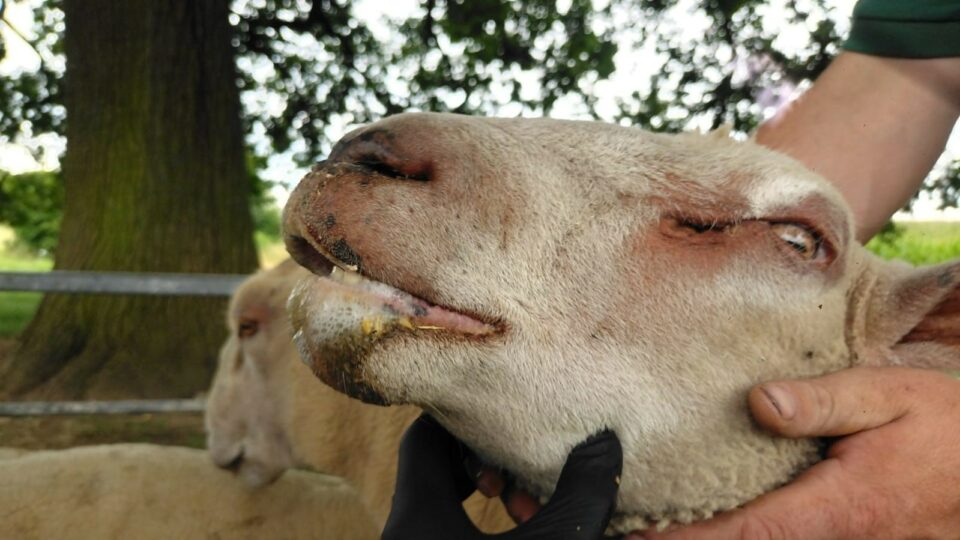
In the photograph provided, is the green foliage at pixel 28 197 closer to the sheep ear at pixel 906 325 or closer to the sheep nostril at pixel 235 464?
the sheep nostril at pixel 235 464

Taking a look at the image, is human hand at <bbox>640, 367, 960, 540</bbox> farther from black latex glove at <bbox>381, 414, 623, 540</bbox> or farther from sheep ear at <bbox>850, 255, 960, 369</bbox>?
black latex glove at <bbox>381, 414, 623, 540</bbox>

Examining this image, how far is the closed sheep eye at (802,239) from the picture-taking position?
166 centimetres

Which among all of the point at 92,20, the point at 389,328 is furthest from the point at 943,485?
the point at 92,20

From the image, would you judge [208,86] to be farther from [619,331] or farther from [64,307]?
[619,331]

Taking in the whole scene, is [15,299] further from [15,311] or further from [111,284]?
[111,284]

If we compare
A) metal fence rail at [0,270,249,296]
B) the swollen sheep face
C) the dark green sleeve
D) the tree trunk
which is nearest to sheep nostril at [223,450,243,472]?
metal fence rail at [0,270,249,296]

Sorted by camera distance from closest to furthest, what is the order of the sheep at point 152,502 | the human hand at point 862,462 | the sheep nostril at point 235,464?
the human hand at point 862,462 → the sheep at point 152,502 → the sheep nostril at point 235,464

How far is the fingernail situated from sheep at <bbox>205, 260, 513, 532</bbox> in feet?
6.41

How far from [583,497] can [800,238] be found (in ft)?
→ 2.15

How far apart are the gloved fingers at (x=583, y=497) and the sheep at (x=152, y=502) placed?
6.90ft

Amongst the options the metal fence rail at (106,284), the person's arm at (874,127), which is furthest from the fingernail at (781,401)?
the metal fence rail at (106,284)

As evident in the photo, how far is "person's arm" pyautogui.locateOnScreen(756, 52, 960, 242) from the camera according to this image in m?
2.46

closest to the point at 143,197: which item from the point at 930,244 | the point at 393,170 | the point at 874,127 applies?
the point at 930,244

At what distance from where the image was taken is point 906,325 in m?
1.77
